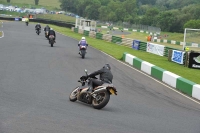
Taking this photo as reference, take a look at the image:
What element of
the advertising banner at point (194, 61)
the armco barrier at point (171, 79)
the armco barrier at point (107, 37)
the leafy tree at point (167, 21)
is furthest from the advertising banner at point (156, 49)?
the leafy tree at point (167, 21)

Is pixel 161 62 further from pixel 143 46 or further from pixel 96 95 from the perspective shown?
pixel 96 95

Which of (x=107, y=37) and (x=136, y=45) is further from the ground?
(x=107, y=37)

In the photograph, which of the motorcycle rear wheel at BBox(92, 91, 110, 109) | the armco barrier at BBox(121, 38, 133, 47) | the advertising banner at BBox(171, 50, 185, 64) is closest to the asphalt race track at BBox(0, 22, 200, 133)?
the motorcycle rear wheel at BBox(92, 91, 110, 109)

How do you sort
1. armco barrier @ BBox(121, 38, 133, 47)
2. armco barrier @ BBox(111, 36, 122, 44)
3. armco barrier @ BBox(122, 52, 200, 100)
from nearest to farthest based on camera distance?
armco barrier @ BBox(122, 52, 200, 100), armco barrier @ BBox(121, 38, 133, 47), armco barrier @ BBox(111, 36, 122, 44)

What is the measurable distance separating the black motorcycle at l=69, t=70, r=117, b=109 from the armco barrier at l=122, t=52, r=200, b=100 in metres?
5.76

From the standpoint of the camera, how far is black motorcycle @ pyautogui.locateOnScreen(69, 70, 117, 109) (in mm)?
11246

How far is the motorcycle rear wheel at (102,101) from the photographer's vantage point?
11.4 meters

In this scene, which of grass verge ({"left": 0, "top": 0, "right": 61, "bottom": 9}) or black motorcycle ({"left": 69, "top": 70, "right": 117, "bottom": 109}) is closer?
black motorcycle ({"left": 69, "top": 70, "right": 117, "bottom": 109})

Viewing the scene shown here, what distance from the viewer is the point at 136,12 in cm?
15638

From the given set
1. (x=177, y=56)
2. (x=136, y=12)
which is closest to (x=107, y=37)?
(x=177, y=56)

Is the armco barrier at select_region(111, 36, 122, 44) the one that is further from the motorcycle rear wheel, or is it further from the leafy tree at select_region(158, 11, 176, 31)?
the leafy tree at select_region(158, 11, 176, 31)

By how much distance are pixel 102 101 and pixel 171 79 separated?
28.1 feet

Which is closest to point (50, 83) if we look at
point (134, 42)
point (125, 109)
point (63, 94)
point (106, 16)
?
point (63, 94)

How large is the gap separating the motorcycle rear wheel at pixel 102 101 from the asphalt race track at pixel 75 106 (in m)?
0.16
